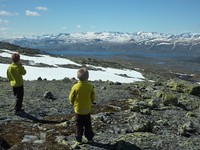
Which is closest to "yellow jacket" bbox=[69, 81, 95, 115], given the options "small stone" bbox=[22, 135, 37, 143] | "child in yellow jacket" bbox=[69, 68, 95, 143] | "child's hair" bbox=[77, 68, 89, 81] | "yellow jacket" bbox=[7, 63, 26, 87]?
"child in yellow jacket" bbox=[69, 68, 95, 143]

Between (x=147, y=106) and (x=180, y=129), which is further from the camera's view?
(x=147, y=106)

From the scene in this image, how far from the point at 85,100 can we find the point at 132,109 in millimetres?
7979

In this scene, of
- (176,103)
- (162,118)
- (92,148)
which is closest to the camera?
(92,148)

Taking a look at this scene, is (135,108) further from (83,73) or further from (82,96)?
(83,73)

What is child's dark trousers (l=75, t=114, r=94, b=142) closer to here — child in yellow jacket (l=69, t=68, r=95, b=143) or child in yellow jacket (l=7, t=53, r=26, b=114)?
child in yellow jacket (l=69, t=68, r=95, b=143)

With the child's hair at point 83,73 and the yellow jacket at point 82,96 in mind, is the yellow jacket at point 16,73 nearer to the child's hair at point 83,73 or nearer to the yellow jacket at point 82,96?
the yellow jacket at point 82,96

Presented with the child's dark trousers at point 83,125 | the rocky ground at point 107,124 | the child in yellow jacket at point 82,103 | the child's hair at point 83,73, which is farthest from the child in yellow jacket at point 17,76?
the child's hair at point 83,73

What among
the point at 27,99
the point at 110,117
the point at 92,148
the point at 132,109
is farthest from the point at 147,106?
the point at 92,148

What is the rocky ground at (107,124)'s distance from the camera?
14.1m

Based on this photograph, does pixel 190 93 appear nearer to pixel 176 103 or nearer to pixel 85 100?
pixel 176 103

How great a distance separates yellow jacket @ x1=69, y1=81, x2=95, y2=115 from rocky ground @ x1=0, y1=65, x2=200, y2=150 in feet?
4.84

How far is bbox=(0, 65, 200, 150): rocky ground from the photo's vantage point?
14094 millimetres

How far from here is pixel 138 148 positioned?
13.6 metres

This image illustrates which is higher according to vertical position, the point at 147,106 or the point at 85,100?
the point at 85,100
